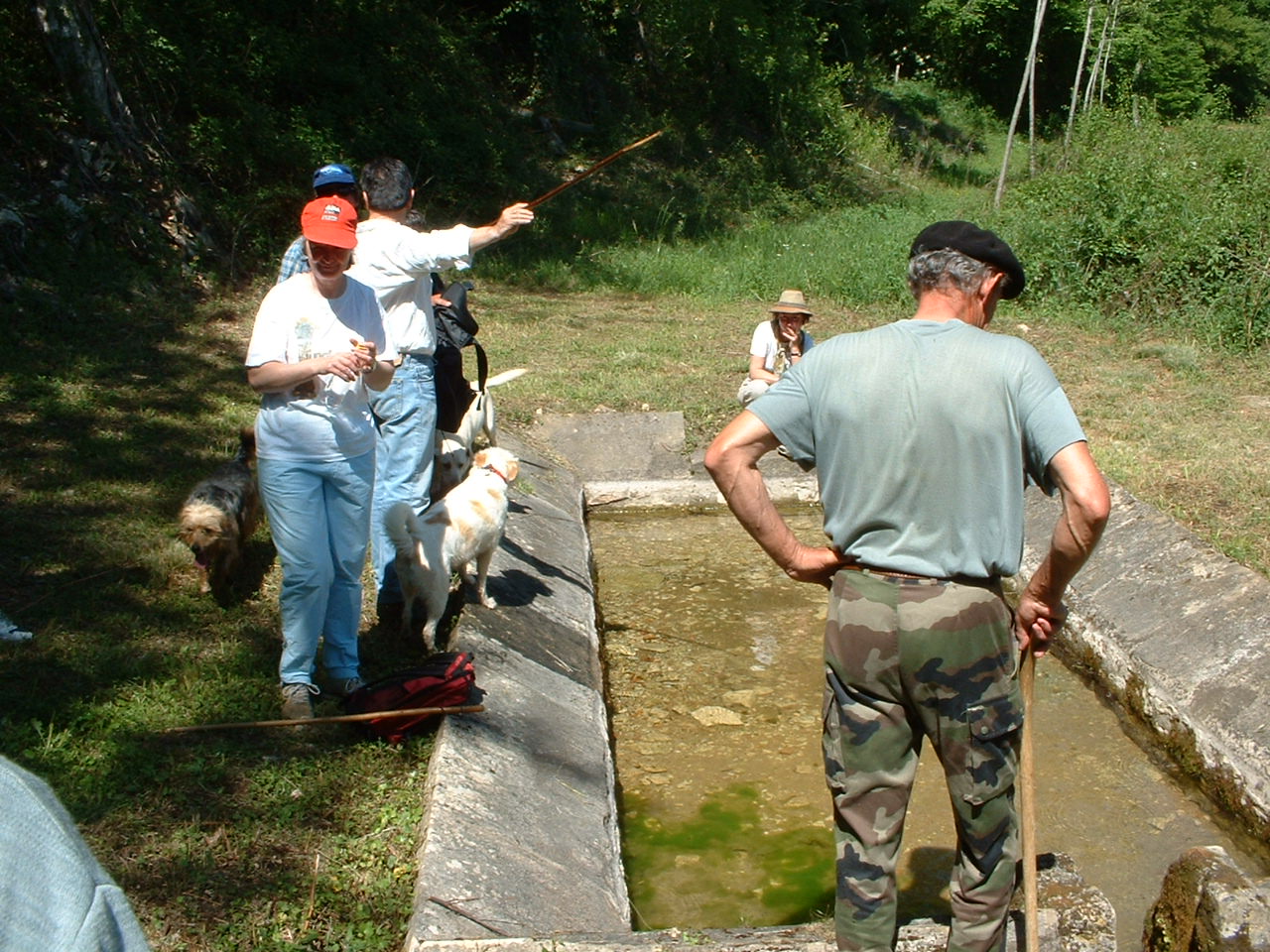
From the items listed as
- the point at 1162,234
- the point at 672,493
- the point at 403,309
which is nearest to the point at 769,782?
the point at 403,309

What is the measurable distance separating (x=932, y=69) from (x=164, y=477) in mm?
36643

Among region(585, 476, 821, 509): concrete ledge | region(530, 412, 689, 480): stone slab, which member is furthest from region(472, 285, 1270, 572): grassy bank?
region(585, 476, 821, 509): concrete ledge

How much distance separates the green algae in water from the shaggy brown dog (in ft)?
8.09

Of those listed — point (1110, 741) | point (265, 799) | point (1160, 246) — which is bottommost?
point (1110, 741)

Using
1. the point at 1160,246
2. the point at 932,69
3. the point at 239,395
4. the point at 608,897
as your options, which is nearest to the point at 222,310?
the point at 239,395

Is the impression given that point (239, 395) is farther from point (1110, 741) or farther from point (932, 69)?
point (932, 69)

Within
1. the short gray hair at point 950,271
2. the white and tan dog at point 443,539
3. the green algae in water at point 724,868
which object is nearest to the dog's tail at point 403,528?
the white and tan dog at point 443,539

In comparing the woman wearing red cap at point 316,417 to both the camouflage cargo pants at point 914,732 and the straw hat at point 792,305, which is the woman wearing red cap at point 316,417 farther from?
the straw hat at point 792,305

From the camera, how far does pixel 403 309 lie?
568 cm

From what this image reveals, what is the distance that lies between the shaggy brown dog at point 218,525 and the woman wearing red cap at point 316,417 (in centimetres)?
145

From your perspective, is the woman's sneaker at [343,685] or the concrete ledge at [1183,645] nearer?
the woman's sneaker at [343,685]

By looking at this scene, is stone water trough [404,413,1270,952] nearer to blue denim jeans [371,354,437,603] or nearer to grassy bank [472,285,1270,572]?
blue denim jeans [371,354,437,603]

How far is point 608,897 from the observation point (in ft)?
14.1

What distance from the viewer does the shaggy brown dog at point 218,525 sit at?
619cm
